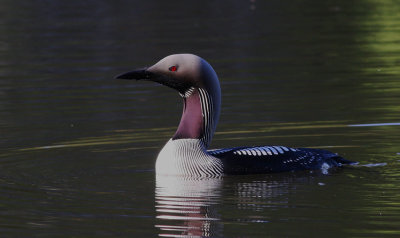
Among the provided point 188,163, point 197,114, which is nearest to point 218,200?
point 188,163

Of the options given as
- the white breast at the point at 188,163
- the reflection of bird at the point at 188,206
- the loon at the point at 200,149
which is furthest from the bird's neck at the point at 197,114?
the reflection of bird at the point at 188,206

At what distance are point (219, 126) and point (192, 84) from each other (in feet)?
6.52

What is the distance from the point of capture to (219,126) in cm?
988

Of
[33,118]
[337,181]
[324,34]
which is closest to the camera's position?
[337,181]

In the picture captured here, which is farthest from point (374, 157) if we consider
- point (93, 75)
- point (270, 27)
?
point (270, 27)

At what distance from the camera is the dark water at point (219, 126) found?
21.3 ft

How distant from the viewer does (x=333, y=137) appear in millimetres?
9250

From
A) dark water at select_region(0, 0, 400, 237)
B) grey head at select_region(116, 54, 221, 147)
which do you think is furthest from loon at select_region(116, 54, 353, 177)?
dark water at select_region(0, 0, 400, 237)

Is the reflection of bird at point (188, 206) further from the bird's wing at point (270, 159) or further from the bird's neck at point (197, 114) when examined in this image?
the bird's neck at point (197, 114)

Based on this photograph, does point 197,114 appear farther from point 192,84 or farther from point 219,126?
point 219,126

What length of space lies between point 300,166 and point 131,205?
5.44 feet

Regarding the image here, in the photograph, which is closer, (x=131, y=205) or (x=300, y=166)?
(x=131, y=205)

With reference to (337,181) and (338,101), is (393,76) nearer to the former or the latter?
(338,101)

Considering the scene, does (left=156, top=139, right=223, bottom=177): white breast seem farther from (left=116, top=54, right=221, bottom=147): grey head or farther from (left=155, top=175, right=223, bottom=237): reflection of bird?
(left=116, top=54, right=221, bottom=147): grey head
